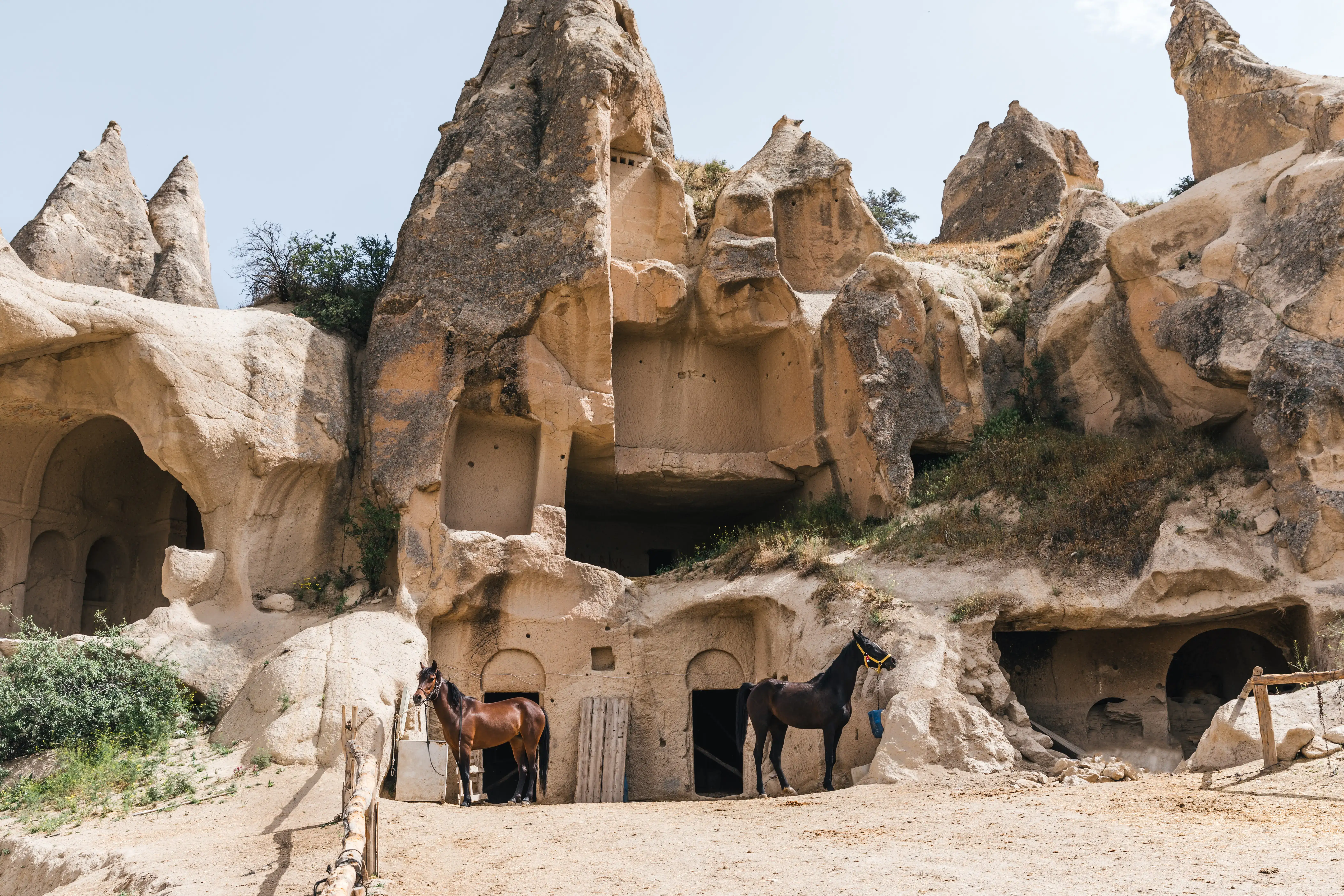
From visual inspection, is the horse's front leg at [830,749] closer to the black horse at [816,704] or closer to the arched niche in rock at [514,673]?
the black horse at [816,704]

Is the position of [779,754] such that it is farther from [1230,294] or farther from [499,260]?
[1230,294]

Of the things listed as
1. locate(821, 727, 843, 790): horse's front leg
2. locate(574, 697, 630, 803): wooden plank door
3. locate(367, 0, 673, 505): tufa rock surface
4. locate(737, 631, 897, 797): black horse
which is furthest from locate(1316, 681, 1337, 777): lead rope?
locate(367, 0, 673, 505): tufa rock surface

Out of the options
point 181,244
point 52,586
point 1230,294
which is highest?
point 181,244

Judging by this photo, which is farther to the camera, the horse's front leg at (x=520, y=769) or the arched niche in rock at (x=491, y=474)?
the arched niche in rock at (x=491, y=474)

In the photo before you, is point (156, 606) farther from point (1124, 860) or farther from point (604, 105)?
point (1124, 860)

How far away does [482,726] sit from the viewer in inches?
476

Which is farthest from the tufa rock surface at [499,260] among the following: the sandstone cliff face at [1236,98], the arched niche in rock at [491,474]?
the sandstone cliff face at [1236,98]

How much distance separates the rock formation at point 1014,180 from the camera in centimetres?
2733

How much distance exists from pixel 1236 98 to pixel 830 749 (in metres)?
11.6

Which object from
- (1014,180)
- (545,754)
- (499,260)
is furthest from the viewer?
(1014,180)

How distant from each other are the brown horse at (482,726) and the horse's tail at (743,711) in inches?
90.4

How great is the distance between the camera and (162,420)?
14148 millimetres

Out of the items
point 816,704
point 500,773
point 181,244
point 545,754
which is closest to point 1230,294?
point 816,704

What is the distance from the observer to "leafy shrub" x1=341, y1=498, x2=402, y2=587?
14.8 meters
